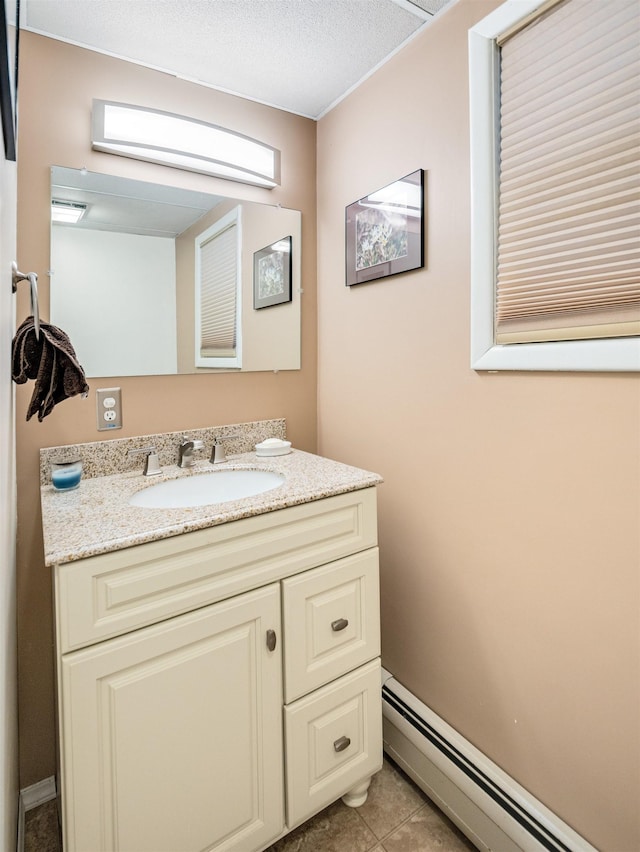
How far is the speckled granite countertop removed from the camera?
36.6 inches

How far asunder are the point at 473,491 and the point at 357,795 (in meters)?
0.97

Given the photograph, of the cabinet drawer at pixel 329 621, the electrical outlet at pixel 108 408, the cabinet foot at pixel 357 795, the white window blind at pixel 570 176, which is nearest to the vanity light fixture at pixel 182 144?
the electrical outlet at pixel 108 408

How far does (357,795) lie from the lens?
53.5 inches

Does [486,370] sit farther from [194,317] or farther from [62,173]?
[62,173]

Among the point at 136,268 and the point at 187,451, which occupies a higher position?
the point at 136,268

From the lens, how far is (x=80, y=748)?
0.90 m

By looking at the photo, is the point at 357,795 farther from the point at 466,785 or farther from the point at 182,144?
the point at 182,144

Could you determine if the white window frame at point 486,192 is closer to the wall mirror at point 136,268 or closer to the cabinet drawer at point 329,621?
the cabinet drawer at point 329,621

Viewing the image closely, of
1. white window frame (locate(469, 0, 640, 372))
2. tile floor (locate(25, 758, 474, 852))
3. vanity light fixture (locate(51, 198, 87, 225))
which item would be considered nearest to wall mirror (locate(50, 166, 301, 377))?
vanity light fixture (locate(51, 198, 87, 225))

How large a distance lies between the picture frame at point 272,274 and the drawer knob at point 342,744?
1429mm

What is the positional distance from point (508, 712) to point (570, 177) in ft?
4.34

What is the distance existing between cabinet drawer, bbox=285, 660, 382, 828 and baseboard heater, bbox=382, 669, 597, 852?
0.50 feet

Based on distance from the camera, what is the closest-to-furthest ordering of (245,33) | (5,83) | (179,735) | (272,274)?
1. (5,83)
2. (179,735)
3. (245,33)
4. (272,274)

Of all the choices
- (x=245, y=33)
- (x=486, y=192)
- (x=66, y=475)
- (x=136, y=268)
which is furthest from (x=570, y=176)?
(x=66, y=475)
